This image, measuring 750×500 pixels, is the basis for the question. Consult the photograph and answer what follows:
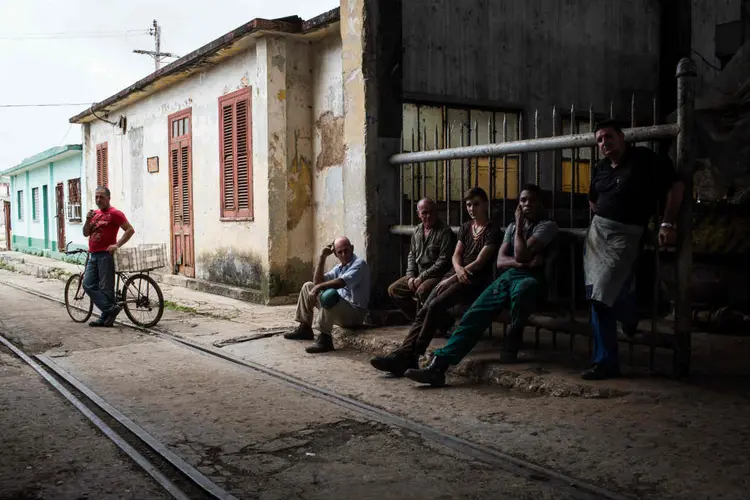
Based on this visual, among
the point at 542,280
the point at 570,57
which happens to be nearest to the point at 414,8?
the point at 570,57

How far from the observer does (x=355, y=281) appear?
23.2 ft

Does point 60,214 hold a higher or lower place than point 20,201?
lower

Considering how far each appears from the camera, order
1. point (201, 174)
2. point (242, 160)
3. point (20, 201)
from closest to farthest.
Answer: point (242, 160)
point (201, 174)
point (20, 201)

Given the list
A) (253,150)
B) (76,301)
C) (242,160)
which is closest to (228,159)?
(242,160)

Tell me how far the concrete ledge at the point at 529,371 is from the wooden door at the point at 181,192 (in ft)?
25.9

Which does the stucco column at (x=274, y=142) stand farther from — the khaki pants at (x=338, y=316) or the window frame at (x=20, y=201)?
the window frame at (x=20, y=201)

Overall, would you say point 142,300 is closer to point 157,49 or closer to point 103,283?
point 103,283

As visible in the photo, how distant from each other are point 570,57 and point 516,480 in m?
7.77

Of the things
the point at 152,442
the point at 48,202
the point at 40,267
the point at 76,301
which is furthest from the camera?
the point at 48,202

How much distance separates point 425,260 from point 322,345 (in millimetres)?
1366

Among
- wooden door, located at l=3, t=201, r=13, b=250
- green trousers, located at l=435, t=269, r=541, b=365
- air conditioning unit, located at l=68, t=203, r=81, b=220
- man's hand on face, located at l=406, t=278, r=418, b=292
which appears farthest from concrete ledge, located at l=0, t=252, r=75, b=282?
green trousers, located at l=435, t=269, r=541, b=365

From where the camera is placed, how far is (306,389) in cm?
549

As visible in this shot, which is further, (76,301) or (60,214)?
(60,214)

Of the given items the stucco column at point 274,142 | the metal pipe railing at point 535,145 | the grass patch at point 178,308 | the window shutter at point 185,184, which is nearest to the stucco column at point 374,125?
the metal pipe railing at point 535,145
